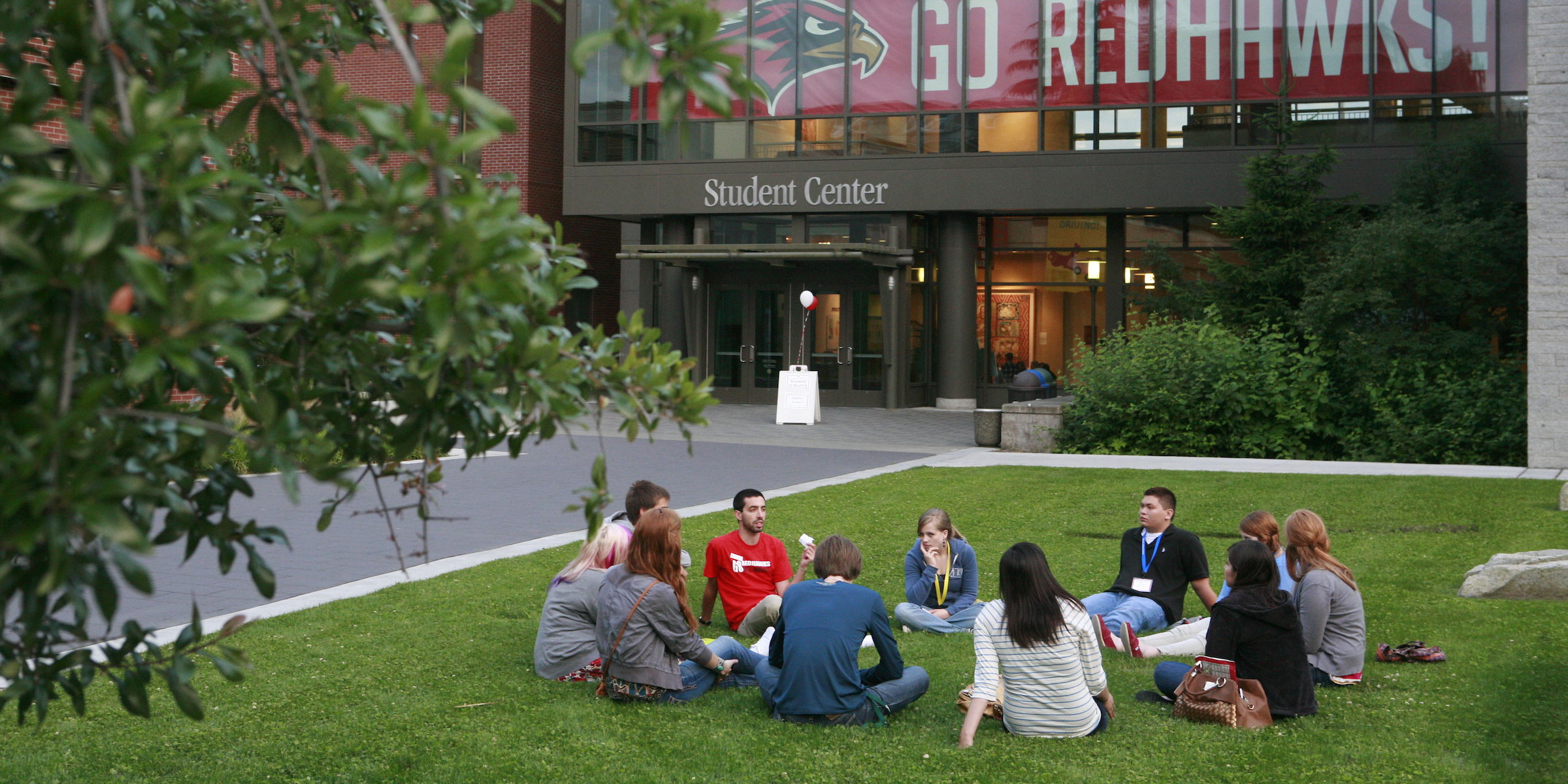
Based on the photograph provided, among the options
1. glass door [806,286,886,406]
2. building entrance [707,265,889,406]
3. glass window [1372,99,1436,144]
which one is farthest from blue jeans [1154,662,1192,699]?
glass door [806,286,886,406]

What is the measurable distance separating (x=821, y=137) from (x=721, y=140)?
2552mm

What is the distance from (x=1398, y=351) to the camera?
1948 centimetres

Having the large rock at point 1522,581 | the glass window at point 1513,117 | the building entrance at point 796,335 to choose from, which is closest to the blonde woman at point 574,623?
the large rock at point 1522,581

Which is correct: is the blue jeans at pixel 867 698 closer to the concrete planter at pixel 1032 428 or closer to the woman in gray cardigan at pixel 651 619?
the woman in gray cardigan at pixel 651 619

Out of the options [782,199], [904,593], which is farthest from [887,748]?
[782,199]

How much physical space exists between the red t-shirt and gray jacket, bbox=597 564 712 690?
181 cm

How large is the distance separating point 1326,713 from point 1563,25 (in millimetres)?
14525

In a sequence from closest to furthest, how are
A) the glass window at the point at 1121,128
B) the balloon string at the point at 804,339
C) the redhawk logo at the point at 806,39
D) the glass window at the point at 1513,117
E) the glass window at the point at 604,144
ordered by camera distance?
1. the glass window at the point at 1513,117
2. the glass window at the point at 1121,128
3. the redhawk logo at the point at 806,39
4. the balloon string at the point at 804,339
5. the glass window at the point at 604,144

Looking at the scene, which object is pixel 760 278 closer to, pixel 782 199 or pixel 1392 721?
pixel 782 199

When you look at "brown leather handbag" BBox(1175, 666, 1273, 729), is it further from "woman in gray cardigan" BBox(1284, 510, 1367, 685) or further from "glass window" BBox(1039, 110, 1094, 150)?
"glass window" BBox(1039, 110, 1094, 150)

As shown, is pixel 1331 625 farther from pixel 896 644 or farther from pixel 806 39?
pixel 806 39

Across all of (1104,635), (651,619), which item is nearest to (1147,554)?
(1104,635)

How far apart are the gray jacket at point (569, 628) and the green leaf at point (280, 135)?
15.6 ft

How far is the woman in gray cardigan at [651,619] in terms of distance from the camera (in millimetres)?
6312
